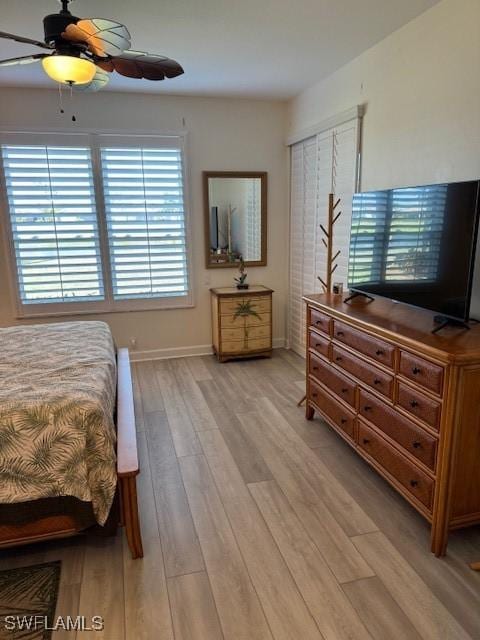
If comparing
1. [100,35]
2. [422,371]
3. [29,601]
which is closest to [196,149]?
[100,35]

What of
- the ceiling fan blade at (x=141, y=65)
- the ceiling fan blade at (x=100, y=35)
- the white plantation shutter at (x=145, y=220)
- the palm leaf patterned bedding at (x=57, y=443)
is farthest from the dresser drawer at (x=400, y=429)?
the white plantation shutter at (x=145, y=220)

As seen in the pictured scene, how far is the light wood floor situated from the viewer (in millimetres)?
1801

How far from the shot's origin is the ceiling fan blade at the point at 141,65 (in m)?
2.36

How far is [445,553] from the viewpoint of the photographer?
2143 millimetres

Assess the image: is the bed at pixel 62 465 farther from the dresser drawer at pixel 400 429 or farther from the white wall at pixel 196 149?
the white wall at pixel 196 149

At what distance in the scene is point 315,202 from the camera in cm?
454

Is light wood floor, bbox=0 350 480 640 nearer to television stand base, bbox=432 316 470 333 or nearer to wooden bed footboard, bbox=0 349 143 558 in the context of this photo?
wooden bed footboard, bbox=0 349 143 558

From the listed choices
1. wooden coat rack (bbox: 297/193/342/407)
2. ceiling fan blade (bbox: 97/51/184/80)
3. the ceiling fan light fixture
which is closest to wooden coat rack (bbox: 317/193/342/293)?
wooden coat rack (bbox: 297/193/342/407)

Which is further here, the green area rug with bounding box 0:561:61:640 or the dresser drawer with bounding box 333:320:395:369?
the dresser drawer with bounding box 333:320:395:369

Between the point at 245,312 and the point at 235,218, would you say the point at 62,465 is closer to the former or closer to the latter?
the point at 245,312

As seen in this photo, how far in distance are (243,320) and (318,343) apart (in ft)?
5.84

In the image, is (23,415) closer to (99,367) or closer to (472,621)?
(99,367)

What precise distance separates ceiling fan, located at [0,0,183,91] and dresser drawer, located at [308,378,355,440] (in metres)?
2.35

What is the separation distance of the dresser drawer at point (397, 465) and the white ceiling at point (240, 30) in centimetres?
265
